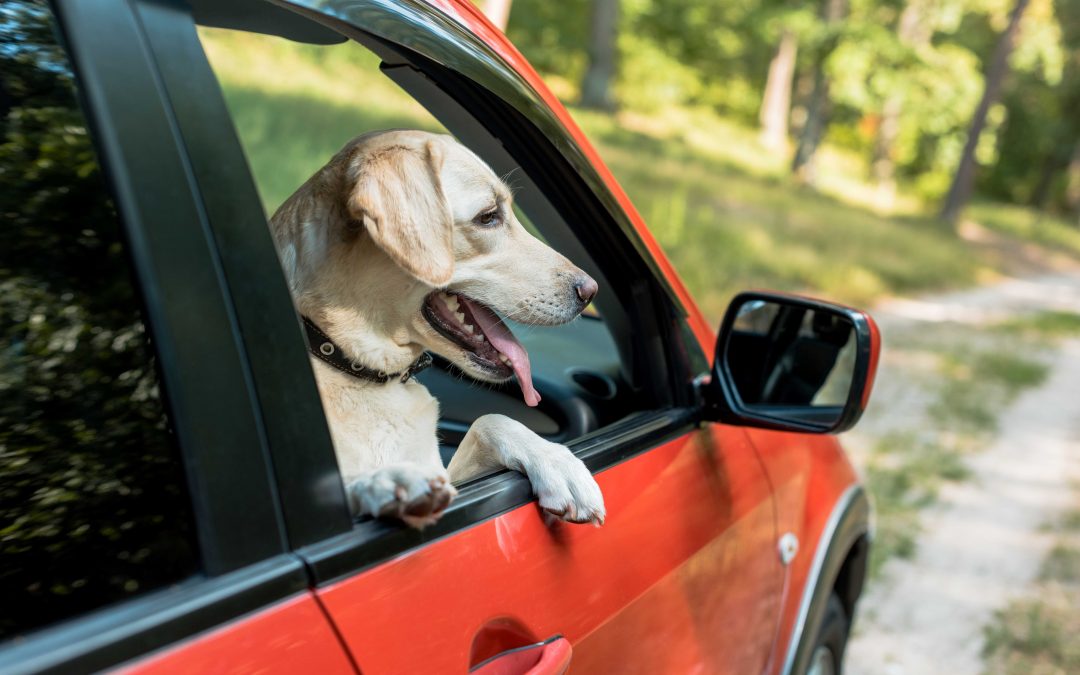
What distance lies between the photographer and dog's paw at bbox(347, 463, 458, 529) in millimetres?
1359

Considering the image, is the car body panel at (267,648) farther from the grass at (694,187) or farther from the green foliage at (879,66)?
the green foliage at (879,66)

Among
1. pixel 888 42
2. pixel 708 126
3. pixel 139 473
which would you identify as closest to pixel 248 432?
pixel 139 473

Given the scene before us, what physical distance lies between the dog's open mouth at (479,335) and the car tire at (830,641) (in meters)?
1.54

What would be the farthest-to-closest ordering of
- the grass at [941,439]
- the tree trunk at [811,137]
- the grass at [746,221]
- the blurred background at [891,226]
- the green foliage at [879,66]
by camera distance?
the tree trunk at [811,137] < the green foliage at [879,66] < the grass at [746,221] < the grass at [941,439] < the blurred background at [891,226]

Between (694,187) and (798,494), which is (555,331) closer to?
(798,494)

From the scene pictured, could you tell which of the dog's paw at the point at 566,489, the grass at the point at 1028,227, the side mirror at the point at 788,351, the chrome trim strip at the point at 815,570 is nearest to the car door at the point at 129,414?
the dog's paw at the point at 566,489

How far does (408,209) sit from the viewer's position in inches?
72.4

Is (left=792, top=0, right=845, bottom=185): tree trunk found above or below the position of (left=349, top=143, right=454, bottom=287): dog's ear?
below

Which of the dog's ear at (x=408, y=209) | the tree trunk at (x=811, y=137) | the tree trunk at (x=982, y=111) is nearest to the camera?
the dog's ear at (x=408, y=209)

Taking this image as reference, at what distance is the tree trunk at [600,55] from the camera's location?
23672mm

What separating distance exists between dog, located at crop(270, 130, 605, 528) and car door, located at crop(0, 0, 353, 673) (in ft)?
1.49

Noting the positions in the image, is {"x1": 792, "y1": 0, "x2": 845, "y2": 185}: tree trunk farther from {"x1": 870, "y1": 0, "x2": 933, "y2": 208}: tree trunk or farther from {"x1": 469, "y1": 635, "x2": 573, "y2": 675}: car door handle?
{"x1": 469, "y1": 635, "x2": 573, "y2": 675}: car door handle

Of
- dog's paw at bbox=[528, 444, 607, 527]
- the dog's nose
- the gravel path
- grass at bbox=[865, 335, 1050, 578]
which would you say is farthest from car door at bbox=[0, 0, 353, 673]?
grass at bbox=[865, 335, 1050, 578]

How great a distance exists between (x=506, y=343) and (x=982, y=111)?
89.7ft
